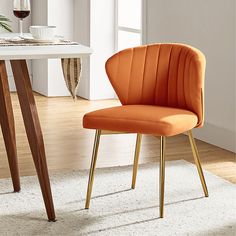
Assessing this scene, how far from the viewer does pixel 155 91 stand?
11.8 feet

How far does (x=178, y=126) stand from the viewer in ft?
10.5

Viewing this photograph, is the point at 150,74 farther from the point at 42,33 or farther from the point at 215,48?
the point at 215,48

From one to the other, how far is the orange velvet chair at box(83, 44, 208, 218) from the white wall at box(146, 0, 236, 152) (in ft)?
3.86

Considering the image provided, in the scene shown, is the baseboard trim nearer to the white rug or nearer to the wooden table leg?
the white rug

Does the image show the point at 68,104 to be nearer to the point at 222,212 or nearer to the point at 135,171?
the point at 135,171

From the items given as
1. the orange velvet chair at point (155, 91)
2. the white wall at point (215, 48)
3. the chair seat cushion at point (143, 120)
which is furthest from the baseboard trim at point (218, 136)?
the chair seat cushion at point (143, 120)

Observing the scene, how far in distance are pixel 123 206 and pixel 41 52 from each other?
0.92m

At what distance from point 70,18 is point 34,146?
155 inches

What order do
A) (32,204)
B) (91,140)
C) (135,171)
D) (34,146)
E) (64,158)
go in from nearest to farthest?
(34,146)
(32,204)
(135,171)
(64,158)
(91,140)

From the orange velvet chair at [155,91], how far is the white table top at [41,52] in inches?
15.4

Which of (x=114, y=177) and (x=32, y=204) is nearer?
(x=32, y=204)

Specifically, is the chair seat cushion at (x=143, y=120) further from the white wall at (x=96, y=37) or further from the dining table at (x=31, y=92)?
the white wall at (x=96, y=37)

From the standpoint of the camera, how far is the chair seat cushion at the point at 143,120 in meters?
3.17

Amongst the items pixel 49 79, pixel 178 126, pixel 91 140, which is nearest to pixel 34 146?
pixel 178 126
